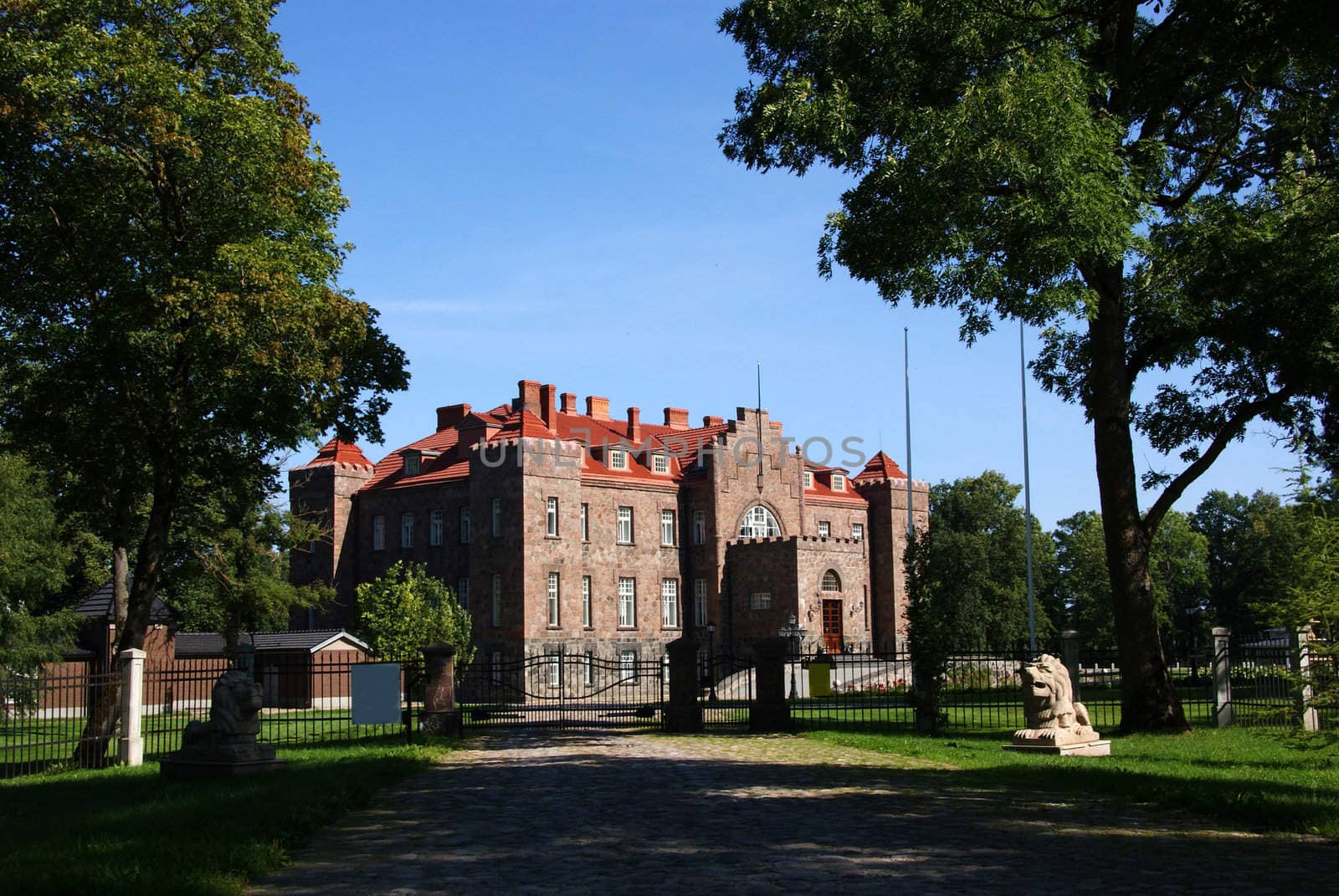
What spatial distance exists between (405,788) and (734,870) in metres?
6.71

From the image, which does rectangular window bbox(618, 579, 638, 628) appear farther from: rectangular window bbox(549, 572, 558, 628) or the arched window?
the arched window

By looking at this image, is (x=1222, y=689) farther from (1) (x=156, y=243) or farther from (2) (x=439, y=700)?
(1) (x=156, y=243)

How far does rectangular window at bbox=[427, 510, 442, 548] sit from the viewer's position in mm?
54656

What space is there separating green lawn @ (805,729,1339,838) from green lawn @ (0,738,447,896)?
7278mm

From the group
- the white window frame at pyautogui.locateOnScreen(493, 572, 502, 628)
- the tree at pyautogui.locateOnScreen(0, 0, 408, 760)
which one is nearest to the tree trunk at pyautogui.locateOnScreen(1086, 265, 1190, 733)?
the tree at pyautogui.locateOnScreen(0, 0, 408, 760)

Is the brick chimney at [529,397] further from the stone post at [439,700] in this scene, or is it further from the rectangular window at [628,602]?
the stone post at [439,700]

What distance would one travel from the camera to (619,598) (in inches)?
2121

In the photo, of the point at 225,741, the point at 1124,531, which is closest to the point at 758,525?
the point at 1124,531

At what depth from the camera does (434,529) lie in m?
54.9

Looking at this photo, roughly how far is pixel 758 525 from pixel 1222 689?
36.7 m

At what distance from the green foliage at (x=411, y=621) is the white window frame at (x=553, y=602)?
Result: 19.8 feet

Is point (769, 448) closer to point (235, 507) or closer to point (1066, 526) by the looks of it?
point (235, 507)

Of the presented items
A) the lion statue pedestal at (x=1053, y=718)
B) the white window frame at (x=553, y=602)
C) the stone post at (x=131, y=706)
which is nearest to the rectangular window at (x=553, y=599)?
the white window frame at (x=553, y=602)

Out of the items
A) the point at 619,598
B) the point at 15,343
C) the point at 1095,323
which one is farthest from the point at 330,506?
the point at 1095,323
